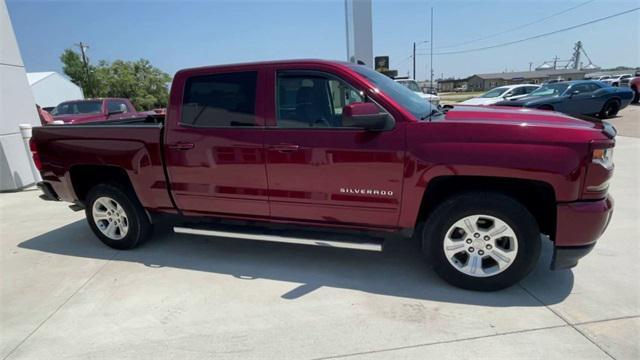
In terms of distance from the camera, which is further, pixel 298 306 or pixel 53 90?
pixel 53 90

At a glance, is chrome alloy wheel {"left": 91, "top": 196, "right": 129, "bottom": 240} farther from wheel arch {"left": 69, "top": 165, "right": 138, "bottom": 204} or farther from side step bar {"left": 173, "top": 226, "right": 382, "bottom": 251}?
side step bar {"left": 173, "top": 226, "right": 382, "bottom": 251}

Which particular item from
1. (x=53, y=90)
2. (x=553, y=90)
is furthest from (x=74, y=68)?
(x=553, y=90)

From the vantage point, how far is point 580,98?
13641 mm

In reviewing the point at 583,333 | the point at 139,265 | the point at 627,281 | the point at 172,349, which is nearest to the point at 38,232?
the point at 139,265

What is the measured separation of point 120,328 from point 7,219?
4.37 m

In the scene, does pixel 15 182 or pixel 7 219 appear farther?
pixel 15 182

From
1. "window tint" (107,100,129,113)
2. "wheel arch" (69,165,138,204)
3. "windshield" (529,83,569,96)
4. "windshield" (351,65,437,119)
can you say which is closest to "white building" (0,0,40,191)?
"wheel arch" (69,165,138,204)

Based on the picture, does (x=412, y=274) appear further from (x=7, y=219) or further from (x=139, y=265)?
(x=7, y=219)

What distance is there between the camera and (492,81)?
86.9 meters

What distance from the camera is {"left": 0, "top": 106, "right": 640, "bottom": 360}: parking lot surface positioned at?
251 centimetres

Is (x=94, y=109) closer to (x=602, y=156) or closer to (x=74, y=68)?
(x=602, y=156)

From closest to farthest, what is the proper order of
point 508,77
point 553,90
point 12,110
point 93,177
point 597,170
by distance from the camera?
point 597,170 → point 93,177 → point 12,110 → point 553,90 → point 508,77

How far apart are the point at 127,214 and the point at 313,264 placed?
2.10 metres

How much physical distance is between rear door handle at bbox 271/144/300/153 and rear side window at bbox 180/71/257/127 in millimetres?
321
